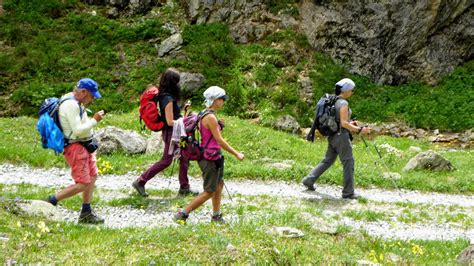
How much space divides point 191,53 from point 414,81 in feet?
42.6

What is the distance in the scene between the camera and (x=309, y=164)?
1630 cm

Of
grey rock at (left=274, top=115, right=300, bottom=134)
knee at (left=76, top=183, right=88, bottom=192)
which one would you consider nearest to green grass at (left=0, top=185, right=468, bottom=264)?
knee at (left=76, top=183, right=88, bottom=192)

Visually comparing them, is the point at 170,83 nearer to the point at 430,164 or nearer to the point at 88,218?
the point at 88,218

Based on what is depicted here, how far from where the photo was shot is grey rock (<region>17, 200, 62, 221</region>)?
8.25 metres

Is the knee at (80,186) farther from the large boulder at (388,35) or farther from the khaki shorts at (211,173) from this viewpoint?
the large boulder at (388,35)

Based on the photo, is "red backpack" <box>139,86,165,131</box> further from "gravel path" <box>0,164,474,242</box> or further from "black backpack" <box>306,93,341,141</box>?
"black backpack" <box>306,93,341,141</box>

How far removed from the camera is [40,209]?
8438 millimetres

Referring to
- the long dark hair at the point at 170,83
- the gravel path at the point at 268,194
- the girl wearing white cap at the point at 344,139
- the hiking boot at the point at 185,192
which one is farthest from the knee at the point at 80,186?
the girl wearing white cap at the point at 344,139

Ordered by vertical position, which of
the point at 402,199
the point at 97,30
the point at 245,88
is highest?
the point at 97,30

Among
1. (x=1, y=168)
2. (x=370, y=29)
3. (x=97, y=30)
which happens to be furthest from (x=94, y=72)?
(x=370, y=29)

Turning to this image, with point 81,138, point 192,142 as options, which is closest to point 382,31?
point 192,142

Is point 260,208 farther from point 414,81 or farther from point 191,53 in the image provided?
point 414,81

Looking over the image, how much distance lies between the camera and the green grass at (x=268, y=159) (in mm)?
14156

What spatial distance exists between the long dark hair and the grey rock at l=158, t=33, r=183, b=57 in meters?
17.5
